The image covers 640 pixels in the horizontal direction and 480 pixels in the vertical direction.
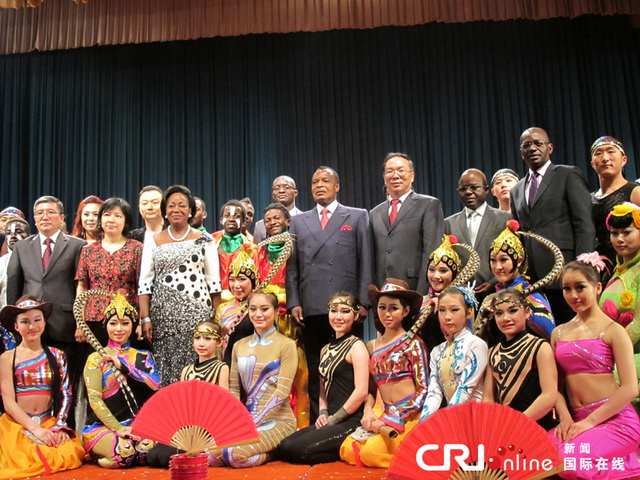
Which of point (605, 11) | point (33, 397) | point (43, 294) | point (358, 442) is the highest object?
point (605, 11)

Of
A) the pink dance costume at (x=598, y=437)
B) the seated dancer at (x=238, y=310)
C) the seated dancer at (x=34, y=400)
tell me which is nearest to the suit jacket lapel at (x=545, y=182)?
the pink dance costume at (x=598, y=437)

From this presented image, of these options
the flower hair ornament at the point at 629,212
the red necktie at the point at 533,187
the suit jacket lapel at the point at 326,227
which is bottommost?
the flower hair ornament at the point at 629,212

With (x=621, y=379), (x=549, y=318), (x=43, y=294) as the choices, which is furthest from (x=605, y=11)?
(x=43, y=294)

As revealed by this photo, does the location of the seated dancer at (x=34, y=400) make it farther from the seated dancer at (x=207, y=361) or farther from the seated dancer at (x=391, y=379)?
the seated dancer at (x=391, y=379)

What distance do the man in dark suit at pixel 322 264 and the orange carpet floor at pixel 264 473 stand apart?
0.69 m

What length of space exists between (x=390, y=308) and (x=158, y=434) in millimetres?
1590

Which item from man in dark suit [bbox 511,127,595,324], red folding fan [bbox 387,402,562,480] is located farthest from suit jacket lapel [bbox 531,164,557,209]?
red folding fan [bbox 387,402,562,480]

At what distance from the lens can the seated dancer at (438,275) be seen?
4.20 m

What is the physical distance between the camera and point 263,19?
8.64 m

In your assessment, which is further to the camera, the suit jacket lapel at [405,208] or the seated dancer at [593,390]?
the suit jacket lapel at [405,208]

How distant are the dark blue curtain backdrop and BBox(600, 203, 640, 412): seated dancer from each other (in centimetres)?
528

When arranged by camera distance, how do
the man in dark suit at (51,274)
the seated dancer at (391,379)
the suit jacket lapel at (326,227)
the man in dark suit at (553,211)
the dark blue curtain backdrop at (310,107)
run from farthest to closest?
the dark blue curtain backdrop at (310,107), the man in dark suit at (51,274), the suit jacket lapel at (326,227), the man in dark suit at (553,211), the seated dancer at (391,379)

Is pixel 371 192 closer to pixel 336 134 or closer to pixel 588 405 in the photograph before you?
pixel 336 134

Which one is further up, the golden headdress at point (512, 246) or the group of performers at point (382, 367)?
the golden headdress at point (512, 246)
